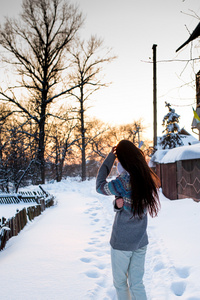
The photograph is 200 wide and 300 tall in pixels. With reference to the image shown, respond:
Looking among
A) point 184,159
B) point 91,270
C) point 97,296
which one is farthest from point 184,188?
point 97,296

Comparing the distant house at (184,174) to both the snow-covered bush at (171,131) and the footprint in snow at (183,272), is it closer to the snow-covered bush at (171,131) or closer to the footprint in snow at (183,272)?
the footprint in snow at (183,272)

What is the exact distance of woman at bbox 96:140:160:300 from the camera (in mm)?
1992

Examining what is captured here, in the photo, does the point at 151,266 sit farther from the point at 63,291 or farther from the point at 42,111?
the point at 42,111

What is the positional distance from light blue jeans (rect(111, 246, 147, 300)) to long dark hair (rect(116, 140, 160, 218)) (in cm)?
41

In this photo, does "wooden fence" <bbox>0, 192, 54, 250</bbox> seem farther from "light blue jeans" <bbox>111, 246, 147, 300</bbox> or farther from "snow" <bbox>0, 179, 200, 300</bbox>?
"light blue jeans" <bbox>111, 246, 147, 300</bbox>

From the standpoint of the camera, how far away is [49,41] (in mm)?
16375

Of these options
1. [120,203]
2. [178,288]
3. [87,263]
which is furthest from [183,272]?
[120,203]

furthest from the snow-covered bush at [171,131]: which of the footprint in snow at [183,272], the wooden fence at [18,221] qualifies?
the footprint in snow at [183,272]

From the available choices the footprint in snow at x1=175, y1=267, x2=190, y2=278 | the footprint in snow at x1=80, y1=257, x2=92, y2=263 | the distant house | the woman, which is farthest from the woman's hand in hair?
the distant house

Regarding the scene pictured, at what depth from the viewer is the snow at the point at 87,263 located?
9.07ft

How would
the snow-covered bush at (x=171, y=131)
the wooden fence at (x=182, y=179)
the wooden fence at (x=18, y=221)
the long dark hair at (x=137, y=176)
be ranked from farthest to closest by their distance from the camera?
1. the snow-covered bush at (x=171, y=131)
2. the wooden fence at (x=182, y=179)
3. the wooden fence at (x=18, y=221)
4. the long dark hair at (x=137, y=176)

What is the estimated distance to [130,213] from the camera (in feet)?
6.70

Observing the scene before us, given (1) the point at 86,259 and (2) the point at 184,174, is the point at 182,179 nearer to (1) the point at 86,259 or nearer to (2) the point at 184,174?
(2) the point at 184,174

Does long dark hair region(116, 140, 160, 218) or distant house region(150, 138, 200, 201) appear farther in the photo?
distant house region(150, 138, 200, 201)
